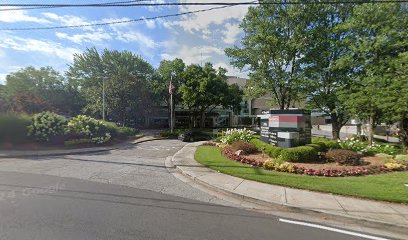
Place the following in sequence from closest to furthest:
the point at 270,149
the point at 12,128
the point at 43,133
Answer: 1. the point at 270,149
2. the point at 12,128
3. the point at 43,133

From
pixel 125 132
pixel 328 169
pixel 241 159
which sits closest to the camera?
pixel 328 169

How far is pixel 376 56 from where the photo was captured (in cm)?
1620

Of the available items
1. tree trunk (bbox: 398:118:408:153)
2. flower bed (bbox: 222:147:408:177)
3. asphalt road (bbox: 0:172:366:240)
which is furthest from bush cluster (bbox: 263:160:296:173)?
tree trunk (bbox: 398:118:408:153)

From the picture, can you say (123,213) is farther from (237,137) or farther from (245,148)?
(237,137)

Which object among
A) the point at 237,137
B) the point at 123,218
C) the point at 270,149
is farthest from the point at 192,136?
the point at 123,218

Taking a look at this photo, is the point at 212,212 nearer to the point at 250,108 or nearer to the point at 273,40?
the point at 273,40

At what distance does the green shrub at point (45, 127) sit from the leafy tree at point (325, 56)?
22.7 metres

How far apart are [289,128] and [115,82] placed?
2624 cm

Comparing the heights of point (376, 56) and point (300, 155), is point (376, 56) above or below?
above

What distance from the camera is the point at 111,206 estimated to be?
5.39m

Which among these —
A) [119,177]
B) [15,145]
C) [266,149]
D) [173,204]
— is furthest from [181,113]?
[173,204]

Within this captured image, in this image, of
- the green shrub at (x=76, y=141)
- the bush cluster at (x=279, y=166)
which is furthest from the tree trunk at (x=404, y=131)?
the green shrub at (x=76, y=141)

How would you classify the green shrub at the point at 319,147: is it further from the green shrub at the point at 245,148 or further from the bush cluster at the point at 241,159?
the bush cluster at the point at 241,159

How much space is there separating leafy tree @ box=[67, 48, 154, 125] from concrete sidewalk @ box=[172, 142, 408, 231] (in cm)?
2606
